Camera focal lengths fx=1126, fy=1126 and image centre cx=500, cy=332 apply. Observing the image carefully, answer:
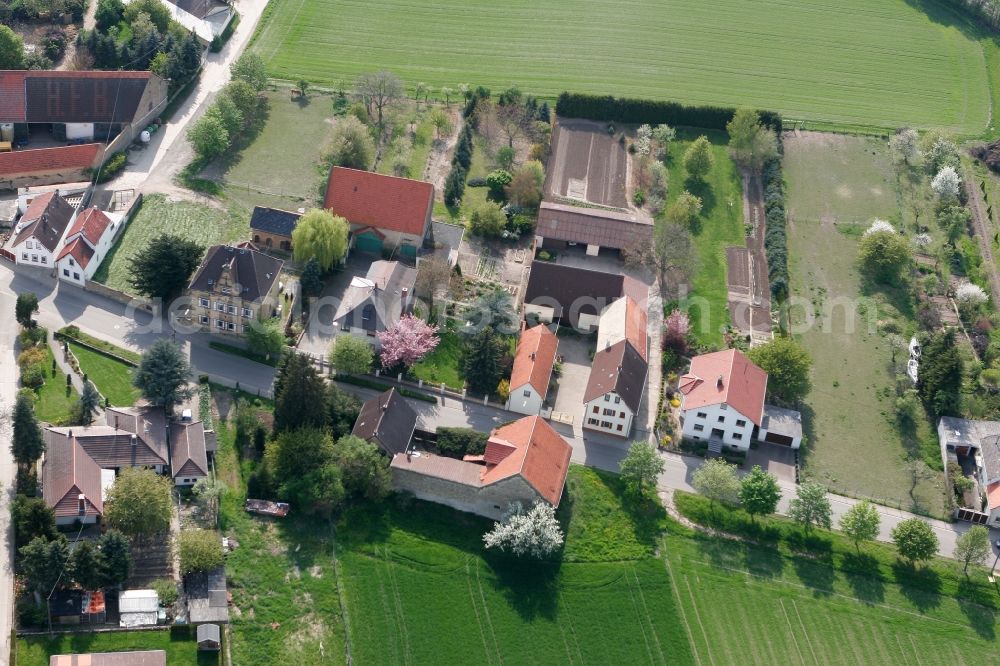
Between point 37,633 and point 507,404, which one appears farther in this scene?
point 507,404

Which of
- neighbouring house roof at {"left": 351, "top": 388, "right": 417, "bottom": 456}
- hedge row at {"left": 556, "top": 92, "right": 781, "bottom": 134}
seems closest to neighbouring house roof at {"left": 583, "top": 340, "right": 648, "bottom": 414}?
neighbouring house roof at {"left": 351, "top": 388, "right": 417, "bottom": 456}

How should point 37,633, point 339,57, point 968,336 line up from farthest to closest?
1. point 339,57
2. point 968,336
3. point 37,633

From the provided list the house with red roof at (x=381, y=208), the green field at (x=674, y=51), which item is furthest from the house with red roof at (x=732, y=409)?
the green field at (x=674, y=51)

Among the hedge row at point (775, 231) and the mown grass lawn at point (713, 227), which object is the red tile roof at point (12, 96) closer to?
the mown grass lawn at point (713, 227)

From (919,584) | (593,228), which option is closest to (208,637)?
(919,584)

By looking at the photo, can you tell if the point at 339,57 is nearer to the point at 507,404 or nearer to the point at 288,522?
the point at 507,404

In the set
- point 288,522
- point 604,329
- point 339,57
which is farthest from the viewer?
point 339,57

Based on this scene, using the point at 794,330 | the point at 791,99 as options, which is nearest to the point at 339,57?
the point at 791,99
